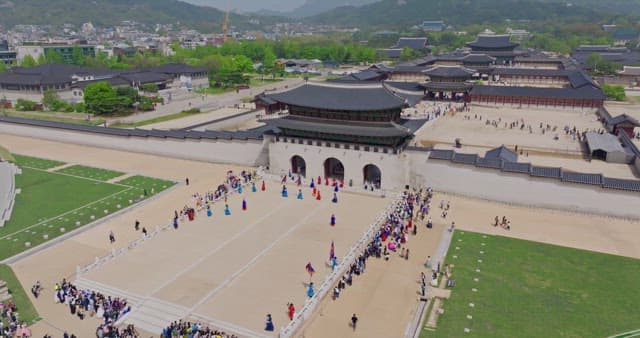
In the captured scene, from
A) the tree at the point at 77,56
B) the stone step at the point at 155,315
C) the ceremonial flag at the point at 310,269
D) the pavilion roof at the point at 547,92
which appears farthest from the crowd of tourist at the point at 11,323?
the tree at the point at 77,56

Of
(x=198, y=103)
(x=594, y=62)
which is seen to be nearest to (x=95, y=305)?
(x=198, y=103)

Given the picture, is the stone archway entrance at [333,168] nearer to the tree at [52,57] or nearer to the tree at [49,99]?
the tree at [49,99]

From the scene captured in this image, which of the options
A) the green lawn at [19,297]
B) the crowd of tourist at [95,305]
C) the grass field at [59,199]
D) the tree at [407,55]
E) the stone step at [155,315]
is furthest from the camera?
the tree at [407,55]

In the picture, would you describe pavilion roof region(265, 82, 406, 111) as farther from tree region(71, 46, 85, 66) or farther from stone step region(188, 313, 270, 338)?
tree region(71, 46, 85, 66)

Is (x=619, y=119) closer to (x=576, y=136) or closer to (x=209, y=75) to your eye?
(x=576, y=136)

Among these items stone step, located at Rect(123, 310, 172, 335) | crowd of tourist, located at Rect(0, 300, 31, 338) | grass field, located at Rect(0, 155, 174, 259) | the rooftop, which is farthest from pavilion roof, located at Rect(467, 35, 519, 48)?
crowd of tourist, located at Rect(0, 300, 31, 338)

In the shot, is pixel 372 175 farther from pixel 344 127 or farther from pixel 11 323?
pixel 11 323
